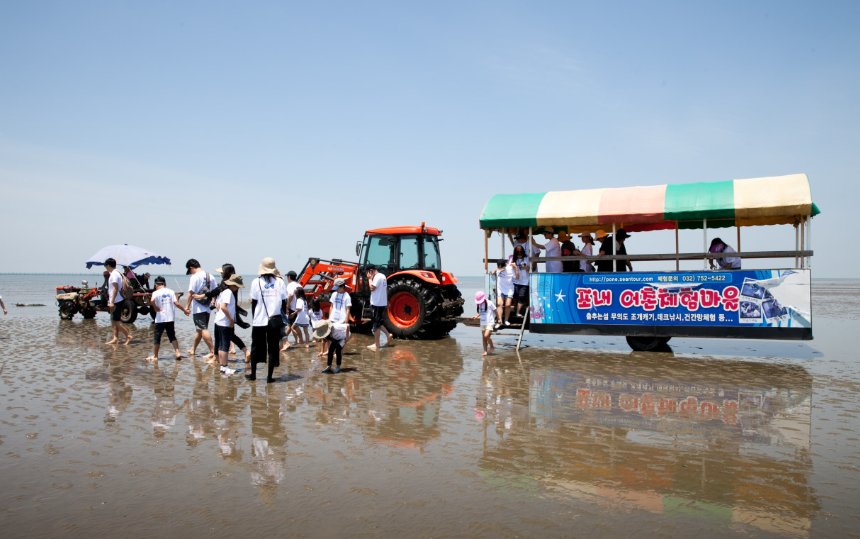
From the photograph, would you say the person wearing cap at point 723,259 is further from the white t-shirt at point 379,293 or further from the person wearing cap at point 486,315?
the white t-shirt at point 379,293

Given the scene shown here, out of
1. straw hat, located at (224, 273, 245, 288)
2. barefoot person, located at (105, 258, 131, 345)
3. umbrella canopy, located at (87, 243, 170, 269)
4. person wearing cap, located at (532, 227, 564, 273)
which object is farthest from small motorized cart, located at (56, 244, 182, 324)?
person wearing cap, located at (532, 227, 564, 273)

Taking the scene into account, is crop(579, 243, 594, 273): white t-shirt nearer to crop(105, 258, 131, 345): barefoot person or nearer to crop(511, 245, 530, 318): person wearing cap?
crop(511, 245, 530, 318): person wearing cap

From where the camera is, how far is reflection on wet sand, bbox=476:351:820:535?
369 cm

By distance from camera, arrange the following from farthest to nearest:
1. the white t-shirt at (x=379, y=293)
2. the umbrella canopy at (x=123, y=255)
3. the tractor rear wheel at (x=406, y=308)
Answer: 1. the umbrella canopy at (x=123, y=255)
2. the tractor rear wheel at (x=406, y=308)
3. the white t-shirt at (x=379, y=293)

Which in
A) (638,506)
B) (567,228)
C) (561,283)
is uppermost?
(567,228)

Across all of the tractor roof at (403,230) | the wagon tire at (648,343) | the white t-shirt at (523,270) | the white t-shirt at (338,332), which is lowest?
the wagon tire at (648,343)

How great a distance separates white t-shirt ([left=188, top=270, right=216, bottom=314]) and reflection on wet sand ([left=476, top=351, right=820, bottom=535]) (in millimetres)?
4577

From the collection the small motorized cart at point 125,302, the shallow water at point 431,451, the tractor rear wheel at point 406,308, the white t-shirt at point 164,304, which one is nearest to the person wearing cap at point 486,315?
the shallow water at point 431,451

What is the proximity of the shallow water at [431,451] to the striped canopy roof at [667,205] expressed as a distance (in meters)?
2.64

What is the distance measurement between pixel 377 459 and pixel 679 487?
2.27 meters

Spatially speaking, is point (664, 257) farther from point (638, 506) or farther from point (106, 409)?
point (106, 409)

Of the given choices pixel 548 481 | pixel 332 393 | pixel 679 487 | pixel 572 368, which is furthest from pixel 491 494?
pixel 572 368

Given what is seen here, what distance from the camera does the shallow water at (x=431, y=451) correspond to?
11.1 ft

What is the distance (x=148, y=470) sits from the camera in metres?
4.14
